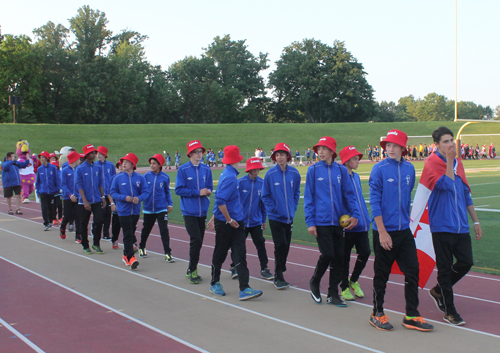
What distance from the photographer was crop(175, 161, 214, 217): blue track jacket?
7004 millimetres

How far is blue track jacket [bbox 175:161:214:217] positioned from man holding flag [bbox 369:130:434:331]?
290 centimetres

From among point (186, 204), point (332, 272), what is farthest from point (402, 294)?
point (186, 204)

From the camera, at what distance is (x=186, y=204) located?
7016mm

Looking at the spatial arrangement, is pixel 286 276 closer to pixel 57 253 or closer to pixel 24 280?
pixel 24 280

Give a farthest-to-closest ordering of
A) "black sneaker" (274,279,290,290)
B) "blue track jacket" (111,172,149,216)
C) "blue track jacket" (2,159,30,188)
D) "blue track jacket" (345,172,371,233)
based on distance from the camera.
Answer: "blue track jacket" (2,159,30,188), "blue track jacket" (111,172,149,216), "black sneaker" (274,279,290,290), "blue track jacket" (345,172,371,233)

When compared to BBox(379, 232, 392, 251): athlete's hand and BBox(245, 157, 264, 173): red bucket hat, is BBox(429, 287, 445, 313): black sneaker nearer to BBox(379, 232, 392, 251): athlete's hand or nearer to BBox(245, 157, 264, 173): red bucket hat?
BBox(379, 232, 392, 251): athlete's hand

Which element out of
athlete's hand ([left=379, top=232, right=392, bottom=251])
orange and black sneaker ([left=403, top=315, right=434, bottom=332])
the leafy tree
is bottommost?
orange and black sneaker ([left=403, top=315, right=434, bottom=332])

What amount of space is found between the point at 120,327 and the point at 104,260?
145 inches

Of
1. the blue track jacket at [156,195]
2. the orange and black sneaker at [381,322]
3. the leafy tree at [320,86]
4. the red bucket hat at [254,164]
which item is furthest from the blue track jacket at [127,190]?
the leafy tree at [320,86]

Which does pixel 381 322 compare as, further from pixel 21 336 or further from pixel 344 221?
pixel 21 336

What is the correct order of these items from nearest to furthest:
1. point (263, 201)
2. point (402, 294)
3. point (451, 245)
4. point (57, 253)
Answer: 1. point (451, 245)
2. point (402, 294)
3. point (263, 201)
4. point (57, 253)

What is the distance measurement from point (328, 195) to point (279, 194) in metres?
1.05

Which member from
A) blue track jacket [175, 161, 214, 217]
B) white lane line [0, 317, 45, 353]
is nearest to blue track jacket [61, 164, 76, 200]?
blue track jacket [175, 161, 214, 217]

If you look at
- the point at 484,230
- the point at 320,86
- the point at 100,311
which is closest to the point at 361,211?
the point at 100,311
